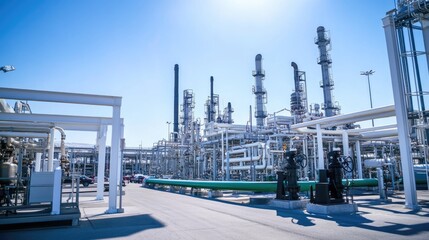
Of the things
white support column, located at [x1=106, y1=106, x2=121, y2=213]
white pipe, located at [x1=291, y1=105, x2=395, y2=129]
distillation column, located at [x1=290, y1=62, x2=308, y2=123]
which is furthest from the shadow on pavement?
distillation column, located at [x1=290, y1=62, x2=308, y2=123]

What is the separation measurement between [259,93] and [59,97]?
89.6 feet

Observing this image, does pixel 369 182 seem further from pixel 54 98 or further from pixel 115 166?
pixel 54 98

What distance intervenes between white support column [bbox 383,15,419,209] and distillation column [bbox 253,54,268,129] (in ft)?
77.7

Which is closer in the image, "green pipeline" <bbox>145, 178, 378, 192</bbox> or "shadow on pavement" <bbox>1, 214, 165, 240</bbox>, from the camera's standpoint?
"shadow on pavement" <bbox>1, 214, 165, 240</bbox>

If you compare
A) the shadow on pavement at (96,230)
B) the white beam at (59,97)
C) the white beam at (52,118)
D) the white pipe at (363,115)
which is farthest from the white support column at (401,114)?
the white beam at (52,118)

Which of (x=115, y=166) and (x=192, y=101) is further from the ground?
(x=192, y=101)

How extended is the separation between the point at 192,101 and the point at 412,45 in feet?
114

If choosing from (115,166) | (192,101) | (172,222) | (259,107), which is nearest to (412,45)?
(172,222)

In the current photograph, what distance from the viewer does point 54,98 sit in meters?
10.9

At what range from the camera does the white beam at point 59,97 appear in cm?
1031

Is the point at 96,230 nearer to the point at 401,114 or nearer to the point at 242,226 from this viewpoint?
the point at 242,226

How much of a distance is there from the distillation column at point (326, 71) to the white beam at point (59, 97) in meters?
25.6

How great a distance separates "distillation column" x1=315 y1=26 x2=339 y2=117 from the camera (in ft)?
106

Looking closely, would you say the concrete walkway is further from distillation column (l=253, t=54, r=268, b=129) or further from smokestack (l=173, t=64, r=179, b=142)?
smokestack (l=173, t=64, r=179, b=142)
